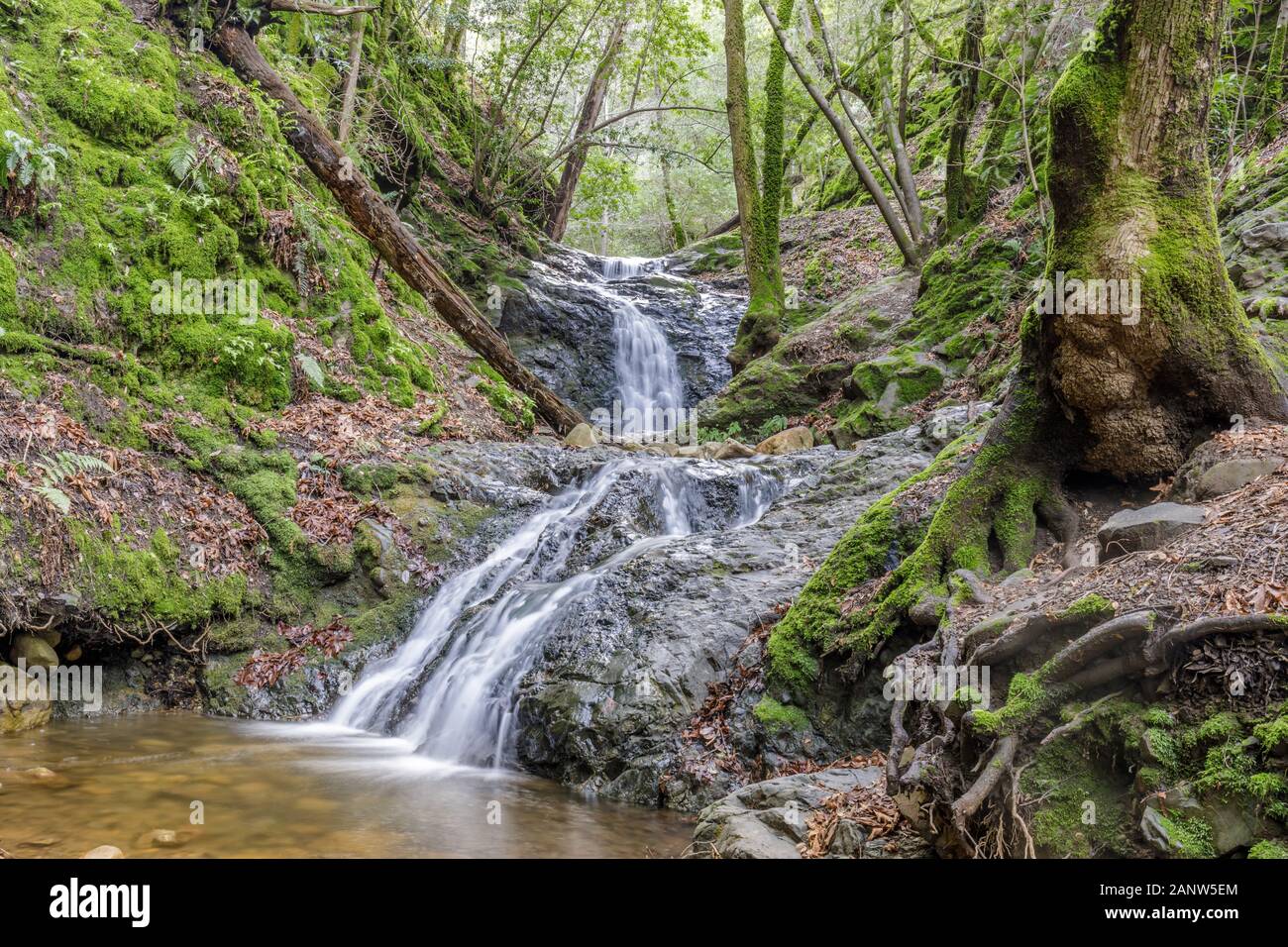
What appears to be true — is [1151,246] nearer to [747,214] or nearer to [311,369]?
[311,369]

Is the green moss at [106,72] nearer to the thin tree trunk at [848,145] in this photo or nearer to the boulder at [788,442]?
the boulder at [788,442]

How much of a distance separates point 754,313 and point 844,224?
7418mm

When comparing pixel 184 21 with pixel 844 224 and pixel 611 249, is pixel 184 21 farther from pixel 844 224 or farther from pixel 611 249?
pixel 611 249

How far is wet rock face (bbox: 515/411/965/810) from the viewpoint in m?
5.04

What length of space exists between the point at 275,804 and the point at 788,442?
8.94 meters

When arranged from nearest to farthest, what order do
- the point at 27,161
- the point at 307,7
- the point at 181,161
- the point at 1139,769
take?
the point at 1139,769 → the point at 27,161 → the point at 181,161 → the point at 307,7

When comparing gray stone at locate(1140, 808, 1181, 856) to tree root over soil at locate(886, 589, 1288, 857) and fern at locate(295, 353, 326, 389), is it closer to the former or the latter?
tree root over soil at locate(886, 589, 1288, 857)

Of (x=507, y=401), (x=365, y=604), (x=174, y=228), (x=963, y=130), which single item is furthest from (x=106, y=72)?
(x=963, y=130)

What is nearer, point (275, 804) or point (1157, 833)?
point (1157, 833)

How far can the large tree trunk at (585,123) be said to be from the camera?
62.1 feet

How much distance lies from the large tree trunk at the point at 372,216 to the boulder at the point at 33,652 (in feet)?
24.9

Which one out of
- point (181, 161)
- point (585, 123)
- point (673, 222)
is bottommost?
point (181, 161)

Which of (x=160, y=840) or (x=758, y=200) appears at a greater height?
(x=758, y=200)

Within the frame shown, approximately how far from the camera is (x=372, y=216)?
38.2 feet
